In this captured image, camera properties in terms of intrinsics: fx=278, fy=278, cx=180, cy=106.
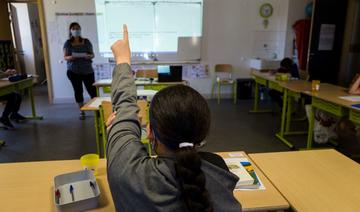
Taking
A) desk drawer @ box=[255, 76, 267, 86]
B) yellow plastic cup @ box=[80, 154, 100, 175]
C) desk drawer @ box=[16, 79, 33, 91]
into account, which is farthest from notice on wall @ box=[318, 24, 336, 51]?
yellow plastic cup @ box=[80, 154, 100, 175]

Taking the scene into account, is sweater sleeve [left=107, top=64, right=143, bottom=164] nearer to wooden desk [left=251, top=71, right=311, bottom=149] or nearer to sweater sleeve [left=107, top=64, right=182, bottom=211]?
sweater sleeve [left=107, top=64, right=182, bottom=211]

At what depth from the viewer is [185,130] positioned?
72 centimetres

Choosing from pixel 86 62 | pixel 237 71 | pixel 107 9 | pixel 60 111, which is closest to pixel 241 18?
pixel 237 71

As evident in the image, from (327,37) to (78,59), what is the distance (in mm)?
5058

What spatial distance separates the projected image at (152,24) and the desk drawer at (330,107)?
3309 millimetres

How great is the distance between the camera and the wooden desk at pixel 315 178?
1.20m

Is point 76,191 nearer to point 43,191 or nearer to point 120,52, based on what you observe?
point 43,191

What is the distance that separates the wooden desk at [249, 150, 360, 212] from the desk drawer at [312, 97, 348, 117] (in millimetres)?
1246

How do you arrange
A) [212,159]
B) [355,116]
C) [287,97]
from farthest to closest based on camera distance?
1. [287,97]
2. [355,116]
3. [212,159]

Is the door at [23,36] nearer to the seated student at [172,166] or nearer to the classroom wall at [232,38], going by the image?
the classroom wall at [232,38]

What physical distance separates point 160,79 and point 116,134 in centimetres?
346

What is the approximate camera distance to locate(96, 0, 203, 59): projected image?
5.60 meters

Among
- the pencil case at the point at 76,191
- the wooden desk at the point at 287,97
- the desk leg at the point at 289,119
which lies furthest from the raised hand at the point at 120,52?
the desk leg at the point at 289,119

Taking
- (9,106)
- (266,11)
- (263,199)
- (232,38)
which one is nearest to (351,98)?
(263,199)
